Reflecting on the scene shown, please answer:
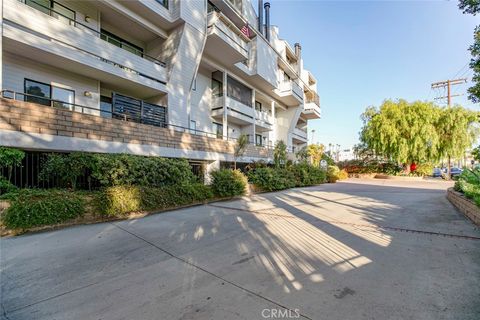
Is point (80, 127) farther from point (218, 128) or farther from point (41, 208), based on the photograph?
point (218, 128)

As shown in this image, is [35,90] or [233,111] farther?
[233,111]

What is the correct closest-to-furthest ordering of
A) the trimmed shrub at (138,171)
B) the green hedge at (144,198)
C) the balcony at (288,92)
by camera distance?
1. the green hedge at (144,198)
2. the trimmed shrub at (138,171)
3. the balcony at (288,92)

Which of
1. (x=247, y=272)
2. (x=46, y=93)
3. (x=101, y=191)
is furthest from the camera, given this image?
(x=46, y=93)

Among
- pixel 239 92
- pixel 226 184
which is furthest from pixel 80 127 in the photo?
pixel 239 92

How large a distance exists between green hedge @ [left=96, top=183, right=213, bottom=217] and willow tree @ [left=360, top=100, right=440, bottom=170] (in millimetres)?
23498

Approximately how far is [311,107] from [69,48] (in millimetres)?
27918

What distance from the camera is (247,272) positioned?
344 cm

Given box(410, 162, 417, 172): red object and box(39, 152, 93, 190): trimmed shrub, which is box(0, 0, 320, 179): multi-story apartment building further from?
box(410, 162, 417, 172): red object

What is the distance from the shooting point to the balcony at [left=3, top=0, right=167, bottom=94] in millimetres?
8047

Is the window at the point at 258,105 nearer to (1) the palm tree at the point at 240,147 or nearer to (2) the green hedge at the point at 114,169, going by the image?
(1) the palm tree at the point at 240,147

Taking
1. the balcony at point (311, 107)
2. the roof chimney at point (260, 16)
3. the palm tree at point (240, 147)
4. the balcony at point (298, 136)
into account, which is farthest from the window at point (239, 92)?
the balcony at point (311, 107)

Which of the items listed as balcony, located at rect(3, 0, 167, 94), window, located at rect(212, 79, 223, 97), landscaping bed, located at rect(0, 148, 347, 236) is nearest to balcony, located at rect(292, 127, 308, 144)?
window, located at rect(212, 79, 223, 97)

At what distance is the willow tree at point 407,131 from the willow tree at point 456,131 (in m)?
0.93

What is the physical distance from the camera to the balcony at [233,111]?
58.4ft
